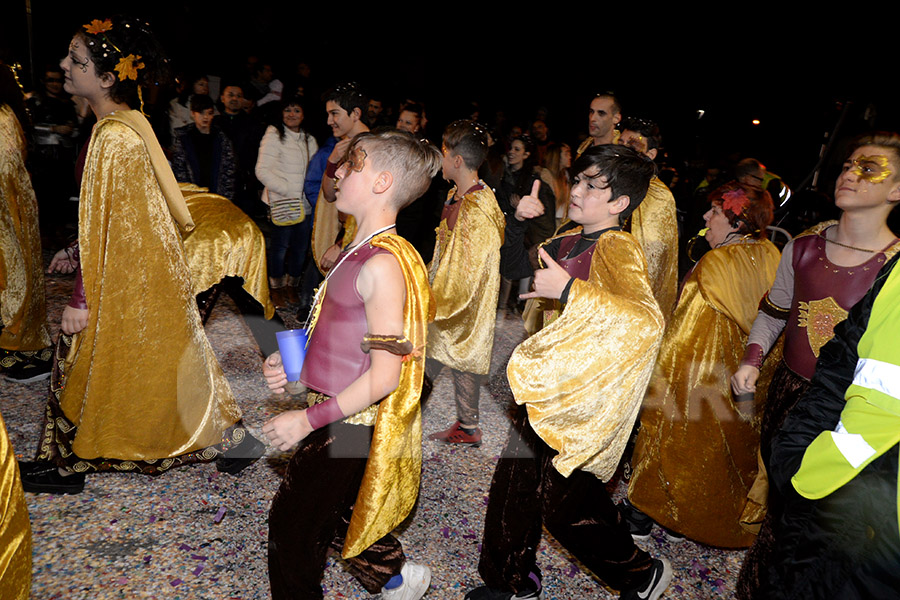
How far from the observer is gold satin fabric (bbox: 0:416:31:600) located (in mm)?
1322

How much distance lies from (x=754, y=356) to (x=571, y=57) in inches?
404

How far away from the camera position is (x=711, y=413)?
2861 mm

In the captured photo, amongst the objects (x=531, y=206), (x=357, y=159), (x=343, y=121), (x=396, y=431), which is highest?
(x=343, y=121)

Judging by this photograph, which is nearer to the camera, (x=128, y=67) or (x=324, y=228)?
(x=128, y=67)

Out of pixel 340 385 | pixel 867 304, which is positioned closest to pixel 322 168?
pixel 340 385

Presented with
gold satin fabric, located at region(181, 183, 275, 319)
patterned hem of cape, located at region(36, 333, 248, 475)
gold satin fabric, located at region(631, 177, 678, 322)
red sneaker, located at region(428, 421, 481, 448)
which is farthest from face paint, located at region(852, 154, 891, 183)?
patterned hem of cape, located at region(36, 333, 248, 475)

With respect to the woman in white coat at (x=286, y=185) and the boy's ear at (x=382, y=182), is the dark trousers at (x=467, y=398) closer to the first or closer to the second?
the boy's ear at (x=382, y=182)

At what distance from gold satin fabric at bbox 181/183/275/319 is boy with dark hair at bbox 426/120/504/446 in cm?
105

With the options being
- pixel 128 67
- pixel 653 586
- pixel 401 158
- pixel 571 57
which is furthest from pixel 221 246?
pixel 571 57

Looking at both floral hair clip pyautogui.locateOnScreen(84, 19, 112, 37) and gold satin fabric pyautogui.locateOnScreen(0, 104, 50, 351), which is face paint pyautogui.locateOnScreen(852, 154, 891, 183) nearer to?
floral hair clip pyautogui.locateOnScreen(84, 19, 112, 37)

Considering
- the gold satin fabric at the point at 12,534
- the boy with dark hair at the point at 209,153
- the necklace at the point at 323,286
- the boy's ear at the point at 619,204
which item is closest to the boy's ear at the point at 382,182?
the necklace at the point at 323,286

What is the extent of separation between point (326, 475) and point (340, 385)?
0.29 metres

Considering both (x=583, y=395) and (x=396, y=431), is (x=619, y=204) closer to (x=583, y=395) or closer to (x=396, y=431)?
(x=583, y=395)

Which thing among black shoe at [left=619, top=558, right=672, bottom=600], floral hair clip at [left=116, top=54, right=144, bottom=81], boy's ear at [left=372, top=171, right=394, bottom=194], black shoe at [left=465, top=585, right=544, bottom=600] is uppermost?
floral hair clip at [left=116, top=54, right=144, bottom=81]
